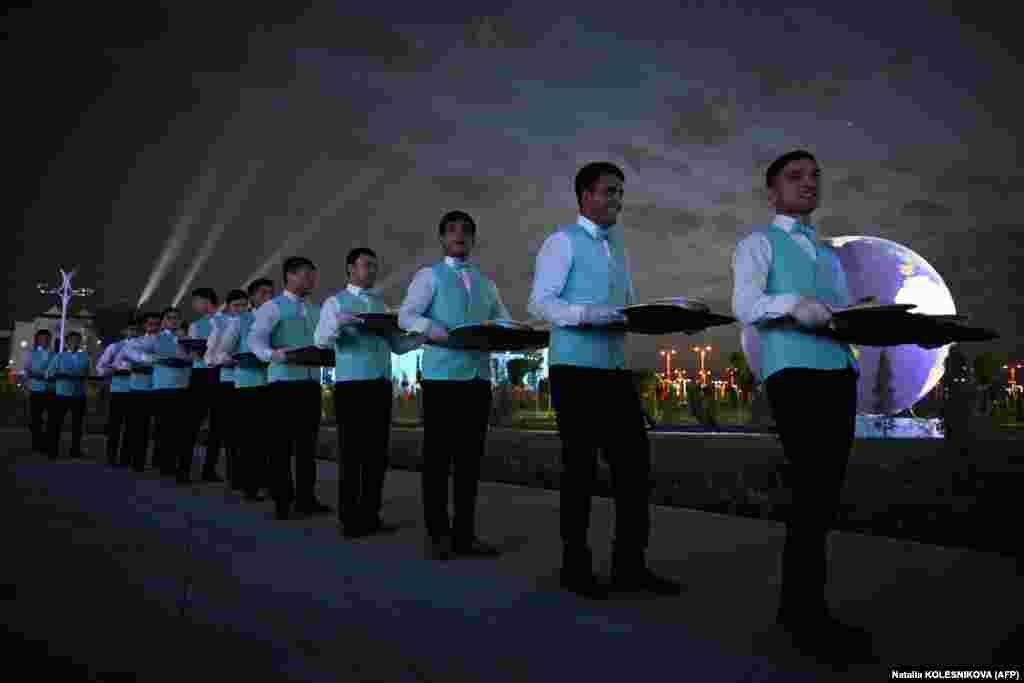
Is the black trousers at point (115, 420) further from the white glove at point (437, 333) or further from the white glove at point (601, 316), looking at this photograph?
the white glove at point (601, 316)

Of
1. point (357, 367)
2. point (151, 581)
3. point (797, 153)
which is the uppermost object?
point (797, 153)

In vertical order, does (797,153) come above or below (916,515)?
above

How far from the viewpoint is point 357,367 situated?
6.13 m

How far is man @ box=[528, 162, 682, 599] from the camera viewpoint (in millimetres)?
3992

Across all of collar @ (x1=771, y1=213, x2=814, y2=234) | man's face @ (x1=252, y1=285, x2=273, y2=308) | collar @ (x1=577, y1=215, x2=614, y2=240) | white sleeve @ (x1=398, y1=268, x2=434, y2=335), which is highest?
man's face @ (x1=252, y1=285, x2=273, y2=308)

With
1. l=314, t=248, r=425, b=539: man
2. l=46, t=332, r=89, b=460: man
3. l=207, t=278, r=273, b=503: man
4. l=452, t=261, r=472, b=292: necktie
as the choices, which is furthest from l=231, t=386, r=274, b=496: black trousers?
Answer: l=46, t=332, r=89, b=460: man

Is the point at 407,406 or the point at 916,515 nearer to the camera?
the point at 916,515

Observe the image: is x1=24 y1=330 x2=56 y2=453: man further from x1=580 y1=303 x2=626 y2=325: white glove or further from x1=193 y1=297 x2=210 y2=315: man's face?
x1=580 y1=303 x2=626 y2=325: white glove

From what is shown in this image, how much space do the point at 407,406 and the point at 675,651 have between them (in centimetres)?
3286

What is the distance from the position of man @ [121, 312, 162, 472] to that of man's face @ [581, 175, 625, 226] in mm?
9875

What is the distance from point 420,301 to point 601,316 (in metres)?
1.91

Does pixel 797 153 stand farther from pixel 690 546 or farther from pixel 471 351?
pixel 690 546

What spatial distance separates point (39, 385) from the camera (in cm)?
1476

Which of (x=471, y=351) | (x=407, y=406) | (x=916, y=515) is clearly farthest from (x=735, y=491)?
(x=407, y=406)
